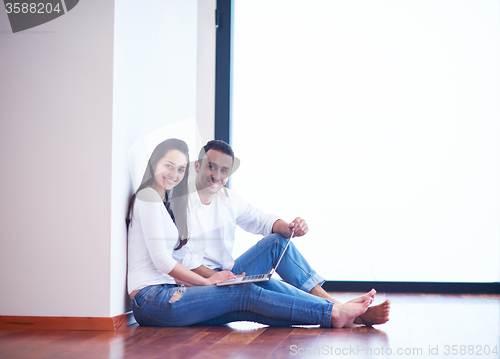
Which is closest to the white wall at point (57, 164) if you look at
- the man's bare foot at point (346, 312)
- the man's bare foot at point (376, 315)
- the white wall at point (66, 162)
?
the white wall at point (66, 162)

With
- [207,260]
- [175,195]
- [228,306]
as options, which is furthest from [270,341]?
[175,195]

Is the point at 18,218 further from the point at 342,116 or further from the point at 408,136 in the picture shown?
the point at 408,136

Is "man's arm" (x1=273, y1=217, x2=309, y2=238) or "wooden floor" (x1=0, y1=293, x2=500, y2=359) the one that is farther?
"man's arm" (x1=273, y1=217, x2=309, y2=238)

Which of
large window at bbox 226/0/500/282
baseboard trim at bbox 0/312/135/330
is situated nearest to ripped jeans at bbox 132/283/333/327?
baseboard trim at bbox 0/312/135/330

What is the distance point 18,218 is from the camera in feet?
7.06

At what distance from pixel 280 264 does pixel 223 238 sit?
298 millimetres

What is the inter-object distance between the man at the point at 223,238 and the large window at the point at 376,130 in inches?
45.9

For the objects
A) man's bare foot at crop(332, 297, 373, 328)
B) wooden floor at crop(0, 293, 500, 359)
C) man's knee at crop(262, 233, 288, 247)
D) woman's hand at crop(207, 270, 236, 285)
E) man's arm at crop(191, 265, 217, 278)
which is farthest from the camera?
man's knee at crop(262, 233, 288, 247)

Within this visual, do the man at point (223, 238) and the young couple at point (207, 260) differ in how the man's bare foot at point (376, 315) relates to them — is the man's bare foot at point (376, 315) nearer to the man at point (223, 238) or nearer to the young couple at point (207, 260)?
the young couple at point (207, 260)

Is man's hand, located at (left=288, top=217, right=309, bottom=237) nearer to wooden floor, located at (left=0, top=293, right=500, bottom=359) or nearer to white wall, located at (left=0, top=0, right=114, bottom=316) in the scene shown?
wooden floor, located at (left=0, top=293, right=500, bottom=359)

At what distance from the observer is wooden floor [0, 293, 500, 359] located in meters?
1.58

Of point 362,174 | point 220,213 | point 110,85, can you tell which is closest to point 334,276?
point 362,174

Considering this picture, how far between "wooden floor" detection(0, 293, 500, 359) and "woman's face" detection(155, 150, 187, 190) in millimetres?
610

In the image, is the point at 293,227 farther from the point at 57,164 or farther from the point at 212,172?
the point at 57,164
